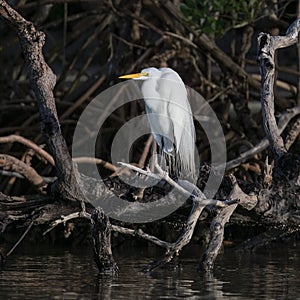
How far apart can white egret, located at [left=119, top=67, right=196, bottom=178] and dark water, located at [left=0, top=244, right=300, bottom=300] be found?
2.66 feet

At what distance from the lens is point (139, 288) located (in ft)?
16.2

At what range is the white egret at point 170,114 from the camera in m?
6.83

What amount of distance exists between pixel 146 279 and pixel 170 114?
197cm

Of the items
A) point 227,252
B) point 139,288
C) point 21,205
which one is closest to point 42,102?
point 21,205

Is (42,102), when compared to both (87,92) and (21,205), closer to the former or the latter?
(21,205)

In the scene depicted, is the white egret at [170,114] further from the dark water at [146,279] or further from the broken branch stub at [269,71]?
the broken branch stub at [269,71]

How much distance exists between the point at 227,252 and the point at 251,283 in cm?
182

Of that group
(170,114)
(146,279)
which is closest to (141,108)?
(170,114)

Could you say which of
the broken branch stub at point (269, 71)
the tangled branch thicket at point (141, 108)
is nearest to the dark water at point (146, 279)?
the tangled branch thicket at point (141, 108)

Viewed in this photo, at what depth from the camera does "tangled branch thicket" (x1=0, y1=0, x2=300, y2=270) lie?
5410 millimetres

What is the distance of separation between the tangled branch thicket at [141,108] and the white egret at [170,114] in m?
0.26

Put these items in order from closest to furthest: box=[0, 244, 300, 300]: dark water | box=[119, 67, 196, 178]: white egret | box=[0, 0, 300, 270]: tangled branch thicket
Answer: box=[0, 244, 300, 300]: dark water, box=[0, 0, 300, 270]: tangled branch thicket, box=[119, 67, 196, 178]: white egret

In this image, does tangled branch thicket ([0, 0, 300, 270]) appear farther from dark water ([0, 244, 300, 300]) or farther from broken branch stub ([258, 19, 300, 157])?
dark water ([0, 244, 300, 300])

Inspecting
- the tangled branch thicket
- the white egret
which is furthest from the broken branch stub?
the white egret
